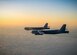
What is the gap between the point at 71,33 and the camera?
310 cm

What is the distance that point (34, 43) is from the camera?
316cm

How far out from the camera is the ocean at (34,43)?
3.12 metres

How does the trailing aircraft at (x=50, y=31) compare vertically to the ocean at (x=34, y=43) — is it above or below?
above

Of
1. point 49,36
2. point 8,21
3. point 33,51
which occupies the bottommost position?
point 33,51

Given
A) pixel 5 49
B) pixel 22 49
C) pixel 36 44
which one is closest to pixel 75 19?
pixel 36 44

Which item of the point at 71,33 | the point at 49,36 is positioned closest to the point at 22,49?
the point at 49,36

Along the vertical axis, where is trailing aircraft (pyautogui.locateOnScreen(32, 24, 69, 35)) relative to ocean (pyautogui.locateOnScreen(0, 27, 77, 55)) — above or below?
above

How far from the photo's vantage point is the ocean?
3.12 meters

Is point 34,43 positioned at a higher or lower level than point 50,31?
lower

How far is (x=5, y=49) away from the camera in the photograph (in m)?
3.15

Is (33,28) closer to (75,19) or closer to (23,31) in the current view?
(23,31)

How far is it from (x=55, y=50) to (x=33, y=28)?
16.7 inches

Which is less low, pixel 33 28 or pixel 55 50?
pixel 33 28

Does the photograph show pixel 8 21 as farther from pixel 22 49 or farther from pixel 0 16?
pixel 22 49
